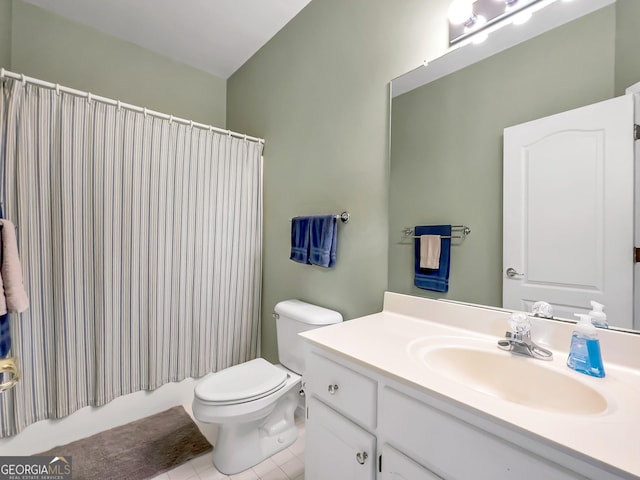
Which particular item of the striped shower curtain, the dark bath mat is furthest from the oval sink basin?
the striped shower curtain

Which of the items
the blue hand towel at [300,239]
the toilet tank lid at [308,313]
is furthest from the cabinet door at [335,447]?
the blue hand towel at [300,239]

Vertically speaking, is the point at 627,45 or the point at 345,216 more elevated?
the point at 627,45

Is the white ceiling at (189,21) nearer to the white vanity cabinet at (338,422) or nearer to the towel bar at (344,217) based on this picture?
the towel bar at (344,217)

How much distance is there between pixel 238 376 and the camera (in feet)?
4.78

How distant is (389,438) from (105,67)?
2.76m

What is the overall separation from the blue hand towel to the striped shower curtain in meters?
0.49

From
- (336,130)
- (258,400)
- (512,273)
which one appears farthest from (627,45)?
(258,400)

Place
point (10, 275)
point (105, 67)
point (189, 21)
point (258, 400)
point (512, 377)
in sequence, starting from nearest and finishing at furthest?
1. point (512, 377)
2. point (10, 275)
3. point (258, 400)
4. point (189, 21)
5. point (105, 67)

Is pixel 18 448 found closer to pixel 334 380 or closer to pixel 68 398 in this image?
pixel 68 398

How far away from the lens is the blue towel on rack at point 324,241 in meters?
1.54

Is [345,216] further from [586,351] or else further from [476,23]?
[586,351]

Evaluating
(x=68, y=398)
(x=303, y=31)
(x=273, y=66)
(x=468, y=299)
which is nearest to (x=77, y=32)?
(x=273, y=66)

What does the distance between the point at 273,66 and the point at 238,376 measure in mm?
2035

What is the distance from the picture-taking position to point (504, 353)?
2.86ft
